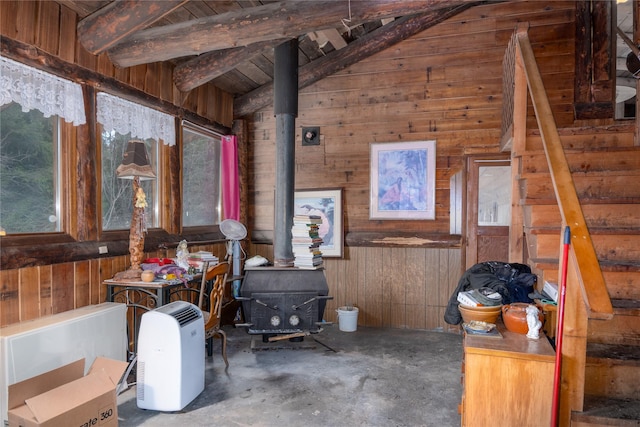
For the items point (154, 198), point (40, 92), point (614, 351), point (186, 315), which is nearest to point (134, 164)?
point (40, 92)

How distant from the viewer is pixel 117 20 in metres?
2.87

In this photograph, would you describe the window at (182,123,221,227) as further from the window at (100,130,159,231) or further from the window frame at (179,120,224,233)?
the window at (100,130,159,231)

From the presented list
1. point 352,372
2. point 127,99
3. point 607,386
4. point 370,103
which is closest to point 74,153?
point 127,99

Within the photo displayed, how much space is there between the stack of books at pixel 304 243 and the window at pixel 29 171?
6.46 ft

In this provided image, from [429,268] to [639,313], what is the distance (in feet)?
8.65

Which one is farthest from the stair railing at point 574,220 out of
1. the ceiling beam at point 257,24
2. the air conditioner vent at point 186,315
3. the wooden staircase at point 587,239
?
the air conditioner vent at point 186,315

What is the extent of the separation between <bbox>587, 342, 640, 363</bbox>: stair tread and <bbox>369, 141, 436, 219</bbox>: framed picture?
2.64 metres

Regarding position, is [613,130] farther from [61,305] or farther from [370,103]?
[61,305]

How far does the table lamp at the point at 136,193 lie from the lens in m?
3.19

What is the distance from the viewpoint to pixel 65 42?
2.95m

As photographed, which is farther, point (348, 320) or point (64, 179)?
point (348, 320)

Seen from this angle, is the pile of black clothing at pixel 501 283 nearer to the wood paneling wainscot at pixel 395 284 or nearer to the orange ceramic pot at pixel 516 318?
the orange ceramic pot at pixel 516 318

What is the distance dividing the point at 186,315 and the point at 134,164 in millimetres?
1290

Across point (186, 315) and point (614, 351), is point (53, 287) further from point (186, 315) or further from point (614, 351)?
point (614, 351)
